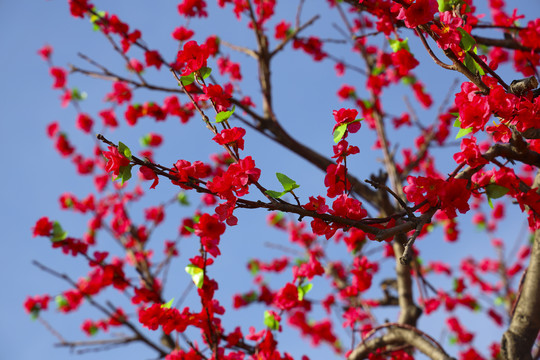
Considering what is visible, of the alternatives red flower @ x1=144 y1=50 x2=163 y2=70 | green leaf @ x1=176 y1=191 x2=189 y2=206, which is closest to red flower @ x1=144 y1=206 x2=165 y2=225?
green leaf @ x1=176 y1=191 x2=189 y2=206

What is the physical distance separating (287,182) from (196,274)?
969 mm

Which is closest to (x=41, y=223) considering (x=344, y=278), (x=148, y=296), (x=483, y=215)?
(x=148, y=296)

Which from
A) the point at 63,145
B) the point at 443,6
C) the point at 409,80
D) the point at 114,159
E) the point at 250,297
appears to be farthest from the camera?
the point at 63,145

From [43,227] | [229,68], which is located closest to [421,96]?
[229,68]

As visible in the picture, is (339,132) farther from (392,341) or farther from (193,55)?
(392,341)

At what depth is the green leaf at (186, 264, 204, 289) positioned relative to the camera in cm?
207

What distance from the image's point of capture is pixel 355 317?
3.10 meters

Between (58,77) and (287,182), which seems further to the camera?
(58,77)

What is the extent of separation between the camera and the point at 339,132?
144 cm

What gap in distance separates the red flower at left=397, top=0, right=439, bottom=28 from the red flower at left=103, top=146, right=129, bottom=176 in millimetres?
1215

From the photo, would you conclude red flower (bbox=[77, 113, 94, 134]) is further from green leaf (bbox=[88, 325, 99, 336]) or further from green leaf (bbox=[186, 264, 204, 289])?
green leaf (bbox=[186, 264, 204, 289])

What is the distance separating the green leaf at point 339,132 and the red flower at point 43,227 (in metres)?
2.50

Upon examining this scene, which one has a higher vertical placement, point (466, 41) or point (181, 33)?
point (181, 33)

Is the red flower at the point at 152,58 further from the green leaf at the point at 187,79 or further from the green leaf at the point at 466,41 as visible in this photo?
the green leaf at the point at 466,41
